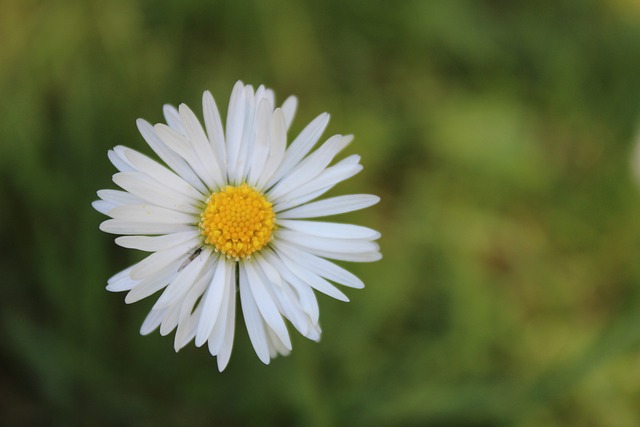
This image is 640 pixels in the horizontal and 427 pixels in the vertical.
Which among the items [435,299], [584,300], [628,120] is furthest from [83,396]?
[628,120]

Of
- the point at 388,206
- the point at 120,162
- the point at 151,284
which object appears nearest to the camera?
the point at 151,284

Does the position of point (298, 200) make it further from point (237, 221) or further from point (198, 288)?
point (198, 288)

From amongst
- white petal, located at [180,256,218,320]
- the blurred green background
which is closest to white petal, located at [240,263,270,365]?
white petal, located at [180,256,218,320]

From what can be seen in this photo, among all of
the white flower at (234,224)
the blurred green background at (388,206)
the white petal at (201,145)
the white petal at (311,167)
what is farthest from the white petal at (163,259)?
the blurred green background at (388,206)

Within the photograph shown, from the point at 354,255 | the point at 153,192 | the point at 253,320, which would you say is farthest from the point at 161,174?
the point at 354,255

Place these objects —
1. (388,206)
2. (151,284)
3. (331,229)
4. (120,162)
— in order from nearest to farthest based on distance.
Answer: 1. (151,284)
2. (120,162)
3. (331,229)
4. (388,206)

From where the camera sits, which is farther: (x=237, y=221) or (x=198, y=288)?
(x=237, y=221)
